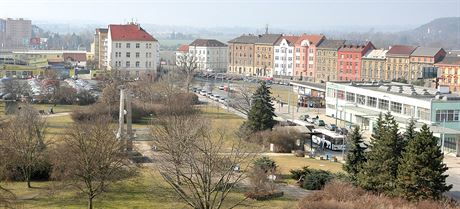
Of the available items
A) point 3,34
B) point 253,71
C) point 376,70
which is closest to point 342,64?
point 376,70

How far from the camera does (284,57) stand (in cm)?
9906

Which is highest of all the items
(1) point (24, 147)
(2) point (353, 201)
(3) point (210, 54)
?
(3) point (210, 54)

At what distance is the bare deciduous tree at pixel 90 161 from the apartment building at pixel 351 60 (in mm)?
63102

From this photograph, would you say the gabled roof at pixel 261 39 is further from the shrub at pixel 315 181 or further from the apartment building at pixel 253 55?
the shrub at pixel 315 181

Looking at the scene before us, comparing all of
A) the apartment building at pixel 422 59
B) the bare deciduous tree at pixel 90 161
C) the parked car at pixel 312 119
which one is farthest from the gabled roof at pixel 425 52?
the bare deciduous tree at pixel 90 161

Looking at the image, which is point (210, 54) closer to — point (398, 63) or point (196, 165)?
point (398, 63)

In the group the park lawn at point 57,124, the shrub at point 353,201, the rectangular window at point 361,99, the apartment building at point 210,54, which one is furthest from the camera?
the apartment building at point 210,54

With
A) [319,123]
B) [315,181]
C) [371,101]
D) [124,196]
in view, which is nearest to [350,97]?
[371,101]

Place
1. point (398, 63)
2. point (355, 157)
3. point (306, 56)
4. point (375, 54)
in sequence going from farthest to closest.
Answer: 1. point (306, 56)
2. point (375, 54)
3. point (398, 63)
4. point (355, 157)

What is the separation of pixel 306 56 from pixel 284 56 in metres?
4.75

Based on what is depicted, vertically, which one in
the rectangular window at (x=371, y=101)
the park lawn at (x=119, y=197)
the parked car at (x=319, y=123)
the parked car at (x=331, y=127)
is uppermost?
the rectangular window at (x=371, y=101)

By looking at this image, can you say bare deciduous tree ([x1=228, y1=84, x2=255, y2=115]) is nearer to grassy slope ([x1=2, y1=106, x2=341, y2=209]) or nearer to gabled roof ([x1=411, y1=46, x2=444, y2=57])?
gabled roof ([x1=411, y1=46, x2=444, y2=57])

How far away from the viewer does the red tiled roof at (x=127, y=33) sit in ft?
273

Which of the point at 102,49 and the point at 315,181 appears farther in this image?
Answer: the point at 102,49
